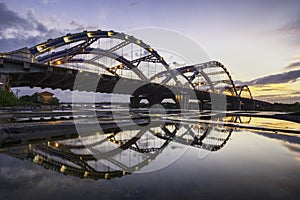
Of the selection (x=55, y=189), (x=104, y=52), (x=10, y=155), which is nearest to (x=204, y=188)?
(x=55, y=189)

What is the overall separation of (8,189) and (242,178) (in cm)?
624

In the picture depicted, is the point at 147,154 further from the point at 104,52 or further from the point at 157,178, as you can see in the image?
the point at 104,52

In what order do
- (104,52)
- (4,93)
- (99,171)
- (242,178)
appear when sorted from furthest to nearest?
(104,52) → (4,93) → (99,171) → (242,178)

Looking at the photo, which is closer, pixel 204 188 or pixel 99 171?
pixel 204 188

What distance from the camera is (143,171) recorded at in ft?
21.3

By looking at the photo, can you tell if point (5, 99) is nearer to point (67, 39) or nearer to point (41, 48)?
point (41, 48)

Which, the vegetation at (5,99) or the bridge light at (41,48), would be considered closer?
the vegetation at (5,99)

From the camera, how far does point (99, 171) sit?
6.27 metres

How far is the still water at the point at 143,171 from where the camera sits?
4.72 meters

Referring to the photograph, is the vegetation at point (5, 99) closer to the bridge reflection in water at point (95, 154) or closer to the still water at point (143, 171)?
the bridge reflection in water at point (95, 154)

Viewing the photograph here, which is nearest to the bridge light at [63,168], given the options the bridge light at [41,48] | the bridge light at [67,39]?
the bridge light at [41,48]

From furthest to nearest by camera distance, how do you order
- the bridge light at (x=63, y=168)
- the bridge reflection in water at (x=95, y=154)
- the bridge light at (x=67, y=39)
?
the bridge light at (x=67, y=39), the bridge reflection in water at (x=95, y=154), the bridge light at (x=63, y=168)

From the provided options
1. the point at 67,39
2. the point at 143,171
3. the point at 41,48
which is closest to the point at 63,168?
the point at 143,171

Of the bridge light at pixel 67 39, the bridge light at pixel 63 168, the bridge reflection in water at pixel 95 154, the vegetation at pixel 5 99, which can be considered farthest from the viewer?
the bridge light at pixel 67 39
